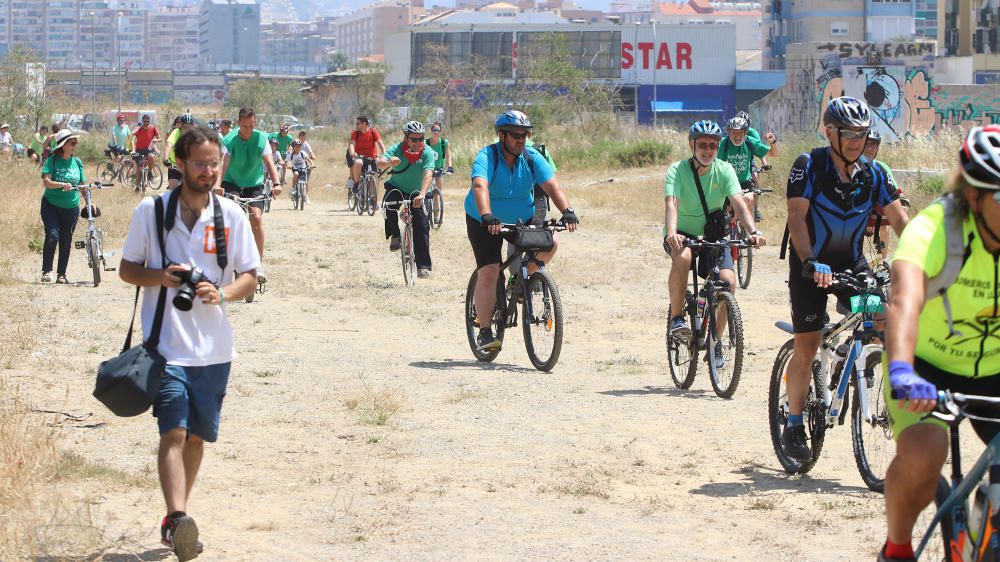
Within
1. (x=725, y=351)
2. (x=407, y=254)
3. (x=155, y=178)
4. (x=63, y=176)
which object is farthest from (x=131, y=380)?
(x=155, y=178)

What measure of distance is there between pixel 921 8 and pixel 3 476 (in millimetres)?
159201

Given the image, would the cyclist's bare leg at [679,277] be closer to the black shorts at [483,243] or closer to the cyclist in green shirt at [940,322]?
the black shorts at [483,243]

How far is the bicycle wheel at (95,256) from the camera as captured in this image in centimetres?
1633

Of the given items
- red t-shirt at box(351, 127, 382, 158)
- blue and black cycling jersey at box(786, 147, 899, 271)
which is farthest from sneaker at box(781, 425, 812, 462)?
red t-shirt at box(351, 127, 382, 158)

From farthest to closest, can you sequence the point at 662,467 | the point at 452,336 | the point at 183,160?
the point at 452,336 → the point at 662,467 → the point at 183,160

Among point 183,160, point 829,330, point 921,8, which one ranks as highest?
point 921,8

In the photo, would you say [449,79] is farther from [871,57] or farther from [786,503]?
[786,503]

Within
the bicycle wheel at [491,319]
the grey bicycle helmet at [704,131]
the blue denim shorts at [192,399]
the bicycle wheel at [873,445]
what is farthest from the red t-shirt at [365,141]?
the blue denim shorts at [192,399]

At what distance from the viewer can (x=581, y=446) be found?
8234 mm

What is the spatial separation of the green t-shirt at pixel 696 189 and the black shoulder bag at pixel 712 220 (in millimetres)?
20

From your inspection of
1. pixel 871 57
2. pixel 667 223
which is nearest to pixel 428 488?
pixel 667 223

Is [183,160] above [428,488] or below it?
above

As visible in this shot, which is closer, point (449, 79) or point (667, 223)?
point (667, 223)

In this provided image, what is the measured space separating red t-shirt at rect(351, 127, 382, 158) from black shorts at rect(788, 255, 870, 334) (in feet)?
60.1
